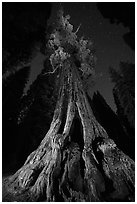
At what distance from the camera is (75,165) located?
10242mm

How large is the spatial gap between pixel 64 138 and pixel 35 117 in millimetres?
10037

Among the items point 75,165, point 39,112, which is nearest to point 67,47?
point 39,112

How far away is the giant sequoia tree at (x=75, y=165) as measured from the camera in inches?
357

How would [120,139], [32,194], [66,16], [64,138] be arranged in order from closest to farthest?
[32,194]
[64,138]
[66,16]
[120,139]

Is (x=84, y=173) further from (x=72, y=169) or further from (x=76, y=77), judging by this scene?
(x=76, y=77)

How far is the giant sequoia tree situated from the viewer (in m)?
9.07

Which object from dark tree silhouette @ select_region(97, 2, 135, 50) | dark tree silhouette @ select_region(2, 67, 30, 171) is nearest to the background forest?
dark tree silhouette @ select_region(2, 67, 30, 171)

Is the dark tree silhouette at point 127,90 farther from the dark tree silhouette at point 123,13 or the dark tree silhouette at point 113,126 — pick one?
the dark tree silhouette at point 123,13

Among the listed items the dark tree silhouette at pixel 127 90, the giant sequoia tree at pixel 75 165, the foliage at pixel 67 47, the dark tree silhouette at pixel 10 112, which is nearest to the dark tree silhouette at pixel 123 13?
the giant sequoia tree at pixel 75 165

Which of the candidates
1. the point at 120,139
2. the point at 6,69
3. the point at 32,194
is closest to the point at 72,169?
the point at 32,194

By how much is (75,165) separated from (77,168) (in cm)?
19

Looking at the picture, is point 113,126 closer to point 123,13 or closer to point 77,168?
point 77,168

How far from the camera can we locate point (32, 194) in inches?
362

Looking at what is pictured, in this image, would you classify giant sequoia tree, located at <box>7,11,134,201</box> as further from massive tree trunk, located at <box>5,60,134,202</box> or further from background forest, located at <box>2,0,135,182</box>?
background forest, located at <box>2,0,135,182</box>
